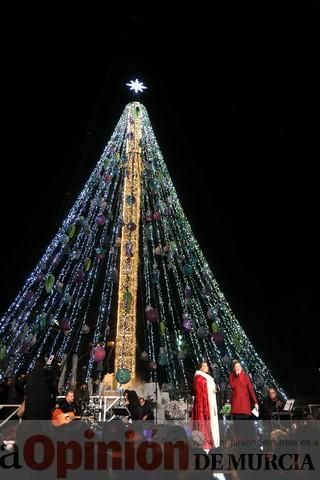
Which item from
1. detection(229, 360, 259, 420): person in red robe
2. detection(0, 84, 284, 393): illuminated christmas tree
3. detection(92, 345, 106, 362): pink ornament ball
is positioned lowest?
detection(229, 360, 259, 420): person in red robe

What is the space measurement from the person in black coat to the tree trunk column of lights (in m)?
9.49

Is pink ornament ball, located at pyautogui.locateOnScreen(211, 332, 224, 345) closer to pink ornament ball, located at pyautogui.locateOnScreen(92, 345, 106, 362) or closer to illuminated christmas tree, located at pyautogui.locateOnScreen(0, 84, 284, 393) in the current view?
illuminated christmas tree, located at pyautogui.locateOnScreen(0, 84, 284, 393)

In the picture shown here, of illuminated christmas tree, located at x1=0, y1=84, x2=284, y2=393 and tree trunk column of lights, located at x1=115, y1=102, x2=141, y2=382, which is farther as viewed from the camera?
tree trunk column of lights, located at x1=115, y1=102, x2=141, y2=382

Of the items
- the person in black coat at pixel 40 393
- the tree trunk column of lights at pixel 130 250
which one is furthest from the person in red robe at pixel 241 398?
the tree trunk column of lights at pixel 130 250

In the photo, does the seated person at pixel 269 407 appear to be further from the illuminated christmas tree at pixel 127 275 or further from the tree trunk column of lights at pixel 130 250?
the tree trunk column of lights at pixel 130 250

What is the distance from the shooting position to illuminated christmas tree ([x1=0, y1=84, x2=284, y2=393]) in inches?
580

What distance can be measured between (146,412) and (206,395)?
10.2 feet

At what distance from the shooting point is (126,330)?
15273 mm

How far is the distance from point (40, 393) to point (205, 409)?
2743 mm

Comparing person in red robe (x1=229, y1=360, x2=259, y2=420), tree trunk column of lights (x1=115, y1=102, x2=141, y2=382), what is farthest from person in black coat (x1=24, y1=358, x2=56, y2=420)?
tree trunk column of lights (x1=115, y1=102, x2=141, y2=382)

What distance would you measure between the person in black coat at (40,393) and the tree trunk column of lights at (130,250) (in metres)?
9.49

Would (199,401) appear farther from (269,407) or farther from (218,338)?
(218,338)

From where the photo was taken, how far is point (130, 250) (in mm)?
16141

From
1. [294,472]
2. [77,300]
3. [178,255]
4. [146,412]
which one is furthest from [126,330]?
[294,472]
